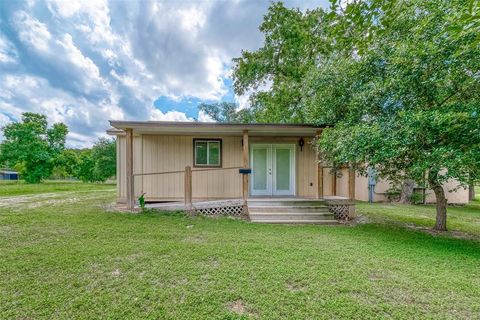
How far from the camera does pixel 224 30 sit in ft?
39.3

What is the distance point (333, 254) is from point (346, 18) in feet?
11.7

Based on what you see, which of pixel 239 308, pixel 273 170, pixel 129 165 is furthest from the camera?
pixel 273 170

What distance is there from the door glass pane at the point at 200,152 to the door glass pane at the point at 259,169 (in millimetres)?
1817

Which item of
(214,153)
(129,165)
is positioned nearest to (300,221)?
(214,153)

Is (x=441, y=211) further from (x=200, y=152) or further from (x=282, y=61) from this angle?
(x=282, y=61)

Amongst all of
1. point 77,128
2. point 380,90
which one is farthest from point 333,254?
point 77,128

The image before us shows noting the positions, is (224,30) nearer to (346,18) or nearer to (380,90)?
(380,90)

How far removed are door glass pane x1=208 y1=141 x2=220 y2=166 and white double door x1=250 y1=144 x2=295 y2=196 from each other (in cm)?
125

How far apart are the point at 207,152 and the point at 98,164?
20044mm

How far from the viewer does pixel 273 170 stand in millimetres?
8367

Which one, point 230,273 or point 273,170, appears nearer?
point 230,273

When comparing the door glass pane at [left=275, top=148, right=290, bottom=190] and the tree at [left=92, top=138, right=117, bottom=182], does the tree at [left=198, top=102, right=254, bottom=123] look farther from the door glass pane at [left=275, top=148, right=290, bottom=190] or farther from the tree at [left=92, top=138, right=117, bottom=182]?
the door glass pane at [left=275, top=148, right=290, bottom=190]

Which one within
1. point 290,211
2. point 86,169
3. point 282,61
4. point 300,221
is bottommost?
point 300,221

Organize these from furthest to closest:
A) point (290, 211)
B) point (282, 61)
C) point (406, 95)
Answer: point (282, 61) → point (290, 211) → point (406, 95)
